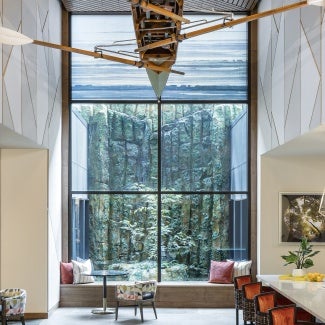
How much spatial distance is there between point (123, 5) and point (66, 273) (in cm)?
507

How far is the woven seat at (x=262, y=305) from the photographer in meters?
7.72

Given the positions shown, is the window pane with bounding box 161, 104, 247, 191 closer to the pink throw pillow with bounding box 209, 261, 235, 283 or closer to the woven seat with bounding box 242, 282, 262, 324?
the pink throw pillow with bounding box 209, 261, 235, 283

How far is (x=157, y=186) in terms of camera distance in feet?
44.9

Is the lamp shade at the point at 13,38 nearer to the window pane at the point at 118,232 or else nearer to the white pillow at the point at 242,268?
the window pane at the point at 118,232

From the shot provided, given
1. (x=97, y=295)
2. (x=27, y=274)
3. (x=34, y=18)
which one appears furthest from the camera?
(x=97, y=295)

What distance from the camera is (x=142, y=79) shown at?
1371cm

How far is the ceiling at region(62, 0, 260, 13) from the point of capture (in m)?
13.0

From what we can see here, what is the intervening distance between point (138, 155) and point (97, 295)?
2.73m

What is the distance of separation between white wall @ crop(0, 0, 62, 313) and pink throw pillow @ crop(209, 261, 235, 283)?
285cm

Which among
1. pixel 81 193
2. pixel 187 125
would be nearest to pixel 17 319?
pixel 81 193

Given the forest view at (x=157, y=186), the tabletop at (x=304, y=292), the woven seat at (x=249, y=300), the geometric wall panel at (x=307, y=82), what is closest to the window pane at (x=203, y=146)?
the forest view at (x=157, y=186)

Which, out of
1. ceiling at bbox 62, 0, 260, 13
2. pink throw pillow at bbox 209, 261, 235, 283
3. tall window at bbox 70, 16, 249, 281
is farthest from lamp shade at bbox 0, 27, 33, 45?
pink throw pillow at bbox 209, 261, 235, 283

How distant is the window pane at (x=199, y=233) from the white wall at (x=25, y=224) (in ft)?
8.73

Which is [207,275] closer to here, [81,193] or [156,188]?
[156,188]
